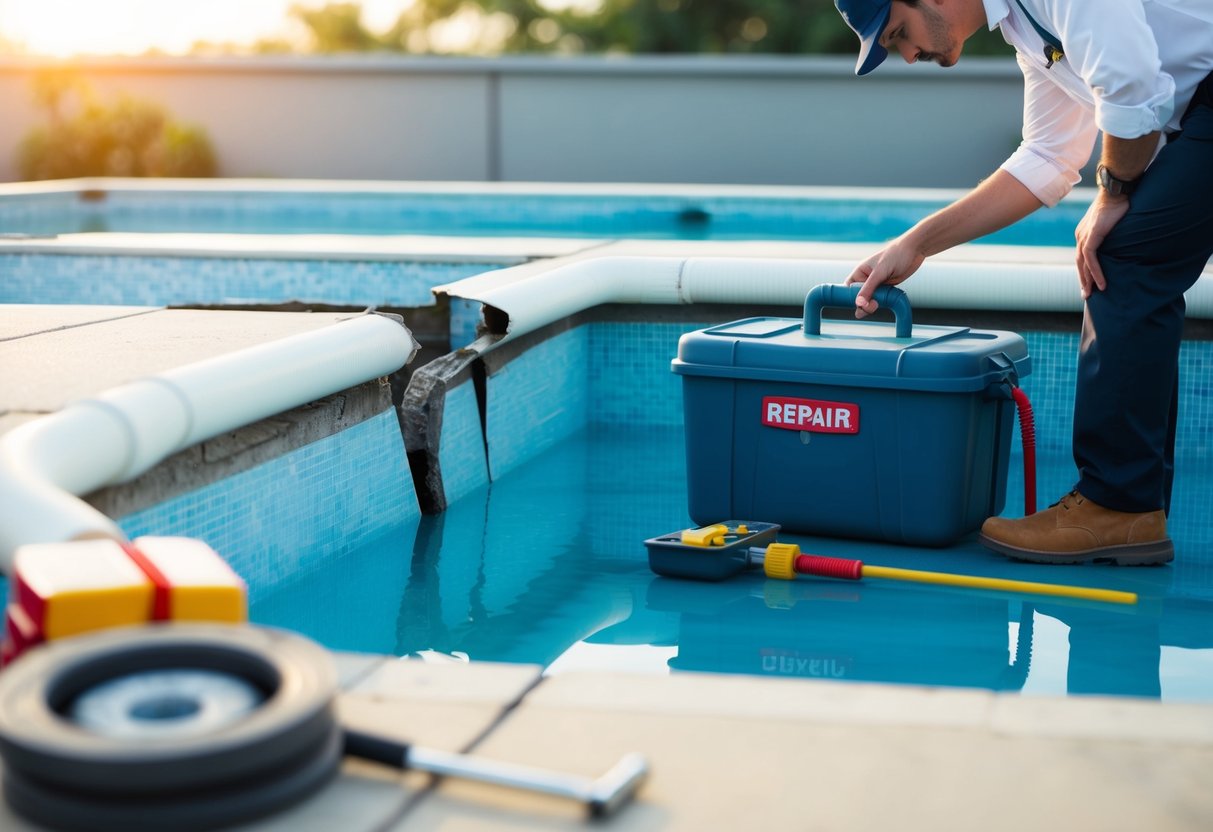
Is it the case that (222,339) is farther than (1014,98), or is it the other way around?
(1014,98)

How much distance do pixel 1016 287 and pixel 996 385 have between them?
119cm

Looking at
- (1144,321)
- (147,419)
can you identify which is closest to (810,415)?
(1144,321)

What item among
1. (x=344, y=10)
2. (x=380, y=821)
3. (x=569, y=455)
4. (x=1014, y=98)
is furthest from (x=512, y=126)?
(x=344, y=10)

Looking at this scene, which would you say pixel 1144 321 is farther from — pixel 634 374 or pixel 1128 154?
pixel 634 374

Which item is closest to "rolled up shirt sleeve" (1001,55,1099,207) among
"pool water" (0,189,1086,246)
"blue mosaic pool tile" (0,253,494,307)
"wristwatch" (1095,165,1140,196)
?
"wristwatch" (1095,165,1140,196)

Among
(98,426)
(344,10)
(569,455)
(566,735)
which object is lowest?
(569,455)

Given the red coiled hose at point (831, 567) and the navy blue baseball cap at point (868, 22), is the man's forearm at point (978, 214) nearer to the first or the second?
the navy blue baseball cap at point (868, 22)

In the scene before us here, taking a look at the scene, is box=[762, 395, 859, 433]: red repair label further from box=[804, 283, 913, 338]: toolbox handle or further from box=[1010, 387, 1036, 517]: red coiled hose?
box=[1010, 387, 1036, 517]: red coiled hose

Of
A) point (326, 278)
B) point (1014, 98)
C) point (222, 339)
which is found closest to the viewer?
point (222, 339)

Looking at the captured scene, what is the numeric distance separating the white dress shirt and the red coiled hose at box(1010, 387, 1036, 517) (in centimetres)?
44

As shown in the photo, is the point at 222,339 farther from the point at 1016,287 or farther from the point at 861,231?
the point at 861,231

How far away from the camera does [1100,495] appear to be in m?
3.02

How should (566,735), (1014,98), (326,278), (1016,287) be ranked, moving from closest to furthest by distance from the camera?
(566,735), (1016,287), (326,278), (1014,98)

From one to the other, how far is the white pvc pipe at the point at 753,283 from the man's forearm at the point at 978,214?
87 cm
